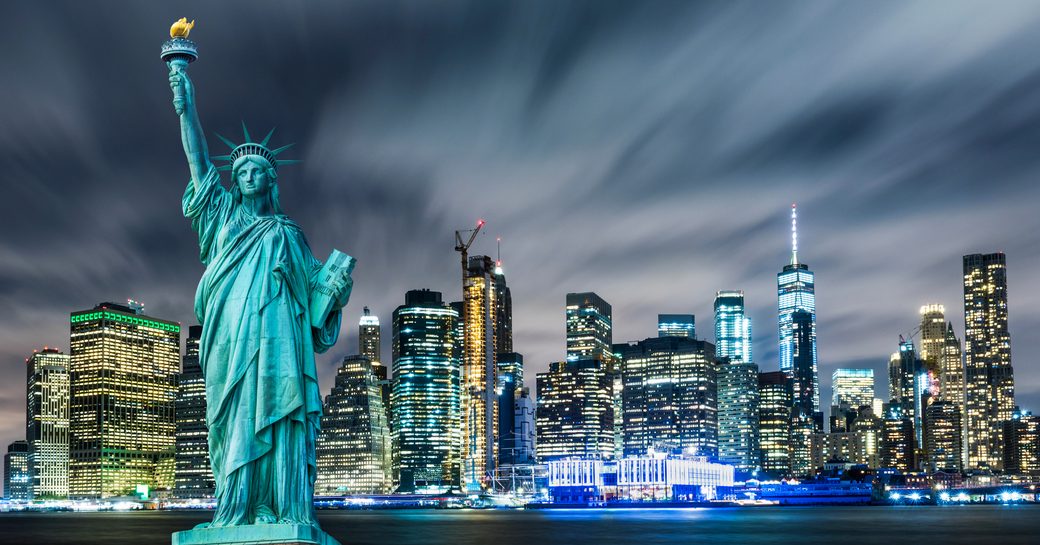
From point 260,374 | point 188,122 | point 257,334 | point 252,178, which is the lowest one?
point 260,374

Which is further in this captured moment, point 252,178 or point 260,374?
point 252,178

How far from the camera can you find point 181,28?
16.4 meters

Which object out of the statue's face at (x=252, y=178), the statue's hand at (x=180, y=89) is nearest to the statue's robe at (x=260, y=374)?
the statue's face at (x=252, y=178)

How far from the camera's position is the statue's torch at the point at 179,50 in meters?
16.3

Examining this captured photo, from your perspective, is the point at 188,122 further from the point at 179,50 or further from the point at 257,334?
the point at 257,334

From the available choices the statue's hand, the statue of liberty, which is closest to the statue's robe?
the statue of liberty

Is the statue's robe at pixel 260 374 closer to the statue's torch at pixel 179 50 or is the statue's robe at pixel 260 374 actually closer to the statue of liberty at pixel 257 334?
the statue of liberty at pixel 257 334

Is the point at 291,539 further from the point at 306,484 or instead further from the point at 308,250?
the point at 308,250

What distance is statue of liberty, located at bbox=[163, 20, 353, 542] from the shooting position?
15156mm

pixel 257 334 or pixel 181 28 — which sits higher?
pixel 181 28

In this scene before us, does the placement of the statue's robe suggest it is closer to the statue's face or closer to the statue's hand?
the statue's face

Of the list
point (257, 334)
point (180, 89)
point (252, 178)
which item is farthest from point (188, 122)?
point (257, 334)

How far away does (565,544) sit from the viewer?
89.1 m

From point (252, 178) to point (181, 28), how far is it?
7.87 ft
